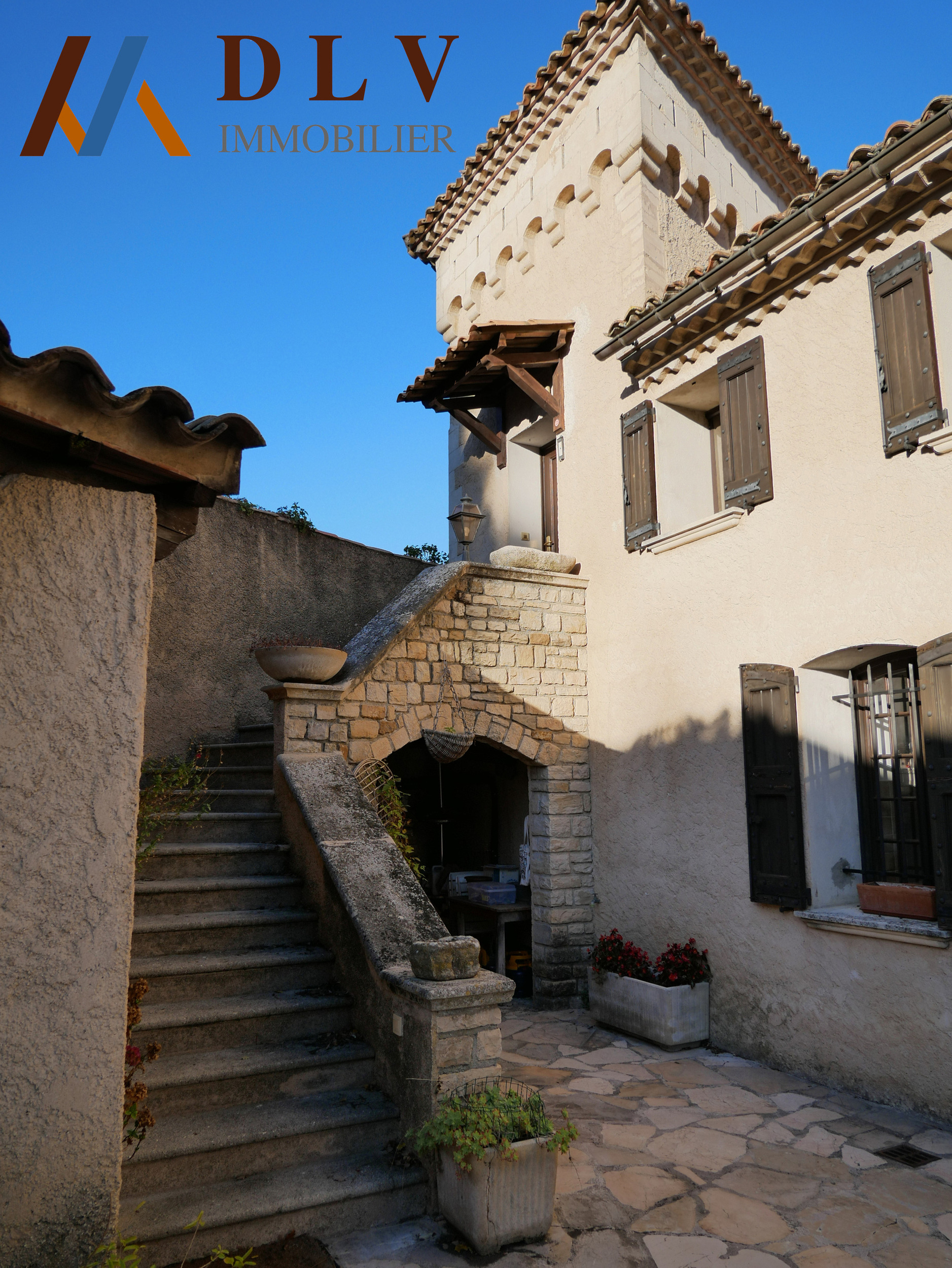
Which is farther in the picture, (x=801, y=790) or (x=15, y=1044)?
(x=801, y=790)

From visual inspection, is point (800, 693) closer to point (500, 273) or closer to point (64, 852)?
point (64, 852)

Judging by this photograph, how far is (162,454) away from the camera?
2887mm

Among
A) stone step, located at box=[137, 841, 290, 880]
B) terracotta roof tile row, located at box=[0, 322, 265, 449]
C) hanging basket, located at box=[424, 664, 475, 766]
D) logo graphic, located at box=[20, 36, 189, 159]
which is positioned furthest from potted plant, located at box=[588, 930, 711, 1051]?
logo graphic, located at box=[20, 36, 189, 159]

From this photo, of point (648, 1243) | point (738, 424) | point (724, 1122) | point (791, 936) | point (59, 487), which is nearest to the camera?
point (59, 487)

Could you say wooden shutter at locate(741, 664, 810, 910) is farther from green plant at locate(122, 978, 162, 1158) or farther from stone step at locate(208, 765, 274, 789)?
green plant at locate(122, 978, 162, 1158)

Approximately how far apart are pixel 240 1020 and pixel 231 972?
0.30 metres

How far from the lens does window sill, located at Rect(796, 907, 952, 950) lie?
4.57 meters

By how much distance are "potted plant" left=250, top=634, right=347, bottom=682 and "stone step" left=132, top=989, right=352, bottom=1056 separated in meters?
2.17

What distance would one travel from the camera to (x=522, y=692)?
7281 millimetres

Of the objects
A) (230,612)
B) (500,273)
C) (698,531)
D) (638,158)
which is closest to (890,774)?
(698,531)

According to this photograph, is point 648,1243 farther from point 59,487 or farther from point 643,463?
point 643,463

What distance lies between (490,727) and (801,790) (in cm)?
254

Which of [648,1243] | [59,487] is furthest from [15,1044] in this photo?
[648,1243]

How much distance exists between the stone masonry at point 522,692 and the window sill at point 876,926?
2372 millimetres
